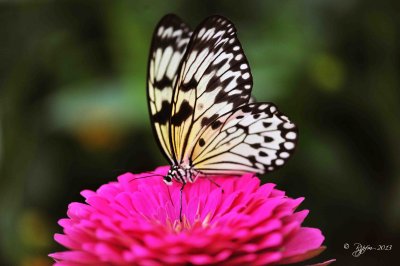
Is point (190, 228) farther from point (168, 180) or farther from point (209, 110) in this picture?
point (209, 110)

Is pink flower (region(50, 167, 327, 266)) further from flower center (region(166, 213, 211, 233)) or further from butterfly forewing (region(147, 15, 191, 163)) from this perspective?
butterfly forewing (region(147, 15, 191, 163))

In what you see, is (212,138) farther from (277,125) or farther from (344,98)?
(344,98)

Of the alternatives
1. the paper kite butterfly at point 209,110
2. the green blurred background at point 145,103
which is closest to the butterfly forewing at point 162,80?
the paper kite butterfly at point 209,110

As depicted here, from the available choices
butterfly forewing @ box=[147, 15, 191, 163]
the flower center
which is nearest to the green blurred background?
butterfly forewing @ box=[147, 15, 191, 163]

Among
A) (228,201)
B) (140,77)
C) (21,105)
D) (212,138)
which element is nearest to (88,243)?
(228,201)

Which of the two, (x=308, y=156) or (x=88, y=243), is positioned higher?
(x=308, y=156)

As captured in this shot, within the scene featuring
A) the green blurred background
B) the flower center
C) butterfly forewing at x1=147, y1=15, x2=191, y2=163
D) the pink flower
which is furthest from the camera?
the green blurred background

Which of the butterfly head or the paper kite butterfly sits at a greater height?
the paper kite butterfly
